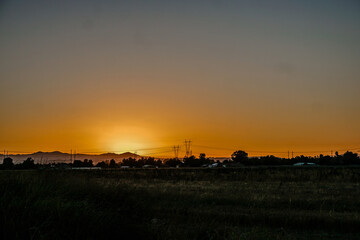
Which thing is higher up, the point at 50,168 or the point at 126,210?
Result: the point at 50,168

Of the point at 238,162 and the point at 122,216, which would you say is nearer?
the point at 122,216

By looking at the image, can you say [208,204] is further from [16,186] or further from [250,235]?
[16,186]

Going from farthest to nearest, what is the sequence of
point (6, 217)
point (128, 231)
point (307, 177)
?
point (307, 177) → point (128, 231) → point (6, 217)

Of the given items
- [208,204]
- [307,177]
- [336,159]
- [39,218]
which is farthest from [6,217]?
[336,159]

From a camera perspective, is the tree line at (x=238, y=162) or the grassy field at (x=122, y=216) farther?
the tree line at (x=238, y=162)

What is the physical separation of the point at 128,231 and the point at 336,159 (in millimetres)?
127411

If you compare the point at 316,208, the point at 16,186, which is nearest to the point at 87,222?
the point at 16,186

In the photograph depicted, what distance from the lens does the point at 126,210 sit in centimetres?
1157

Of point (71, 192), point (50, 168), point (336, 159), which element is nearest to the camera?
point (71, 192)

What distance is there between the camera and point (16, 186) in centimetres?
922

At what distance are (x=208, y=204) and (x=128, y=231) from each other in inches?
457

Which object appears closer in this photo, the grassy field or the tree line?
the grassy field

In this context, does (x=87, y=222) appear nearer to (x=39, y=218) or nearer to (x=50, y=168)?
(x=39, y=218)

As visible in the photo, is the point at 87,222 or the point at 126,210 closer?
the point at 87,222
